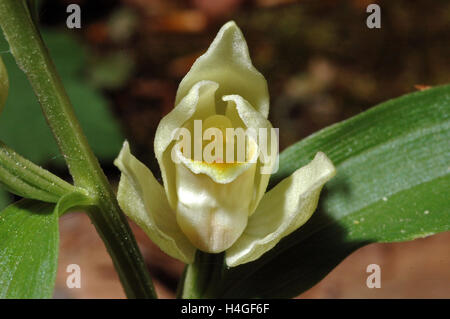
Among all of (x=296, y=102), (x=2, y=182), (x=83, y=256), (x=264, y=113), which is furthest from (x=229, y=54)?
(x=296, y=102)

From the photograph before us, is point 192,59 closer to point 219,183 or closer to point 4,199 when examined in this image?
point 4,199

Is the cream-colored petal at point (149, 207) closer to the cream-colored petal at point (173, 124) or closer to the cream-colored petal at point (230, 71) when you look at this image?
the cream-colored petal at point (173, 124)

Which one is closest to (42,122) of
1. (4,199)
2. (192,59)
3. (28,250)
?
(4,199)

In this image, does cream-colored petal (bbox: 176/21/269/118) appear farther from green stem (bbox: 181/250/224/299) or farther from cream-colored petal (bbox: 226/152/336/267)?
green stem (bbox: 181/250/224/299)

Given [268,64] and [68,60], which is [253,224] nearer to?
[68,60]

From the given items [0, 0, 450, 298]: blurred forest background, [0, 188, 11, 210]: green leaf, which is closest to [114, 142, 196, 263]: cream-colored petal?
[0, 188, 11, 210]: green leaf

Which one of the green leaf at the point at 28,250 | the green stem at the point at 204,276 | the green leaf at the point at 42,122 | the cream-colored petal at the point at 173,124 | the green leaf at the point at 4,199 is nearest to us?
the green leaf at the point at 28,250

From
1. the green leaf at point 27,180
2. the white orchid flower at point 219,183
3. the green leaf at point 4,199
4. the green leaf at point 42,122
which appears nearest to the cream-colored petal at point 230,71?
the white orchid flower at point 219,183
